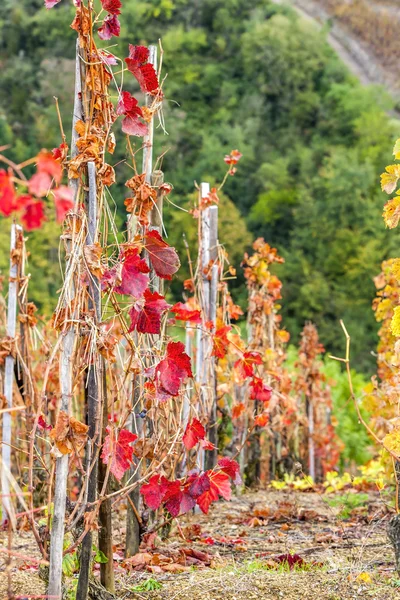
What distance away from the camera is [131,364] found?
2.21 metres

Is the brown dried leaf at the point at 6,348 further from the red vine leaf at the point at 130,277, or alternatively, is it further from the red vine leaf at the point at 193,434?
the red vine leaf at the point at 130,277

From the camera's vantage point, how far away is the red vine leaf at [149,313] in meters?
2.09

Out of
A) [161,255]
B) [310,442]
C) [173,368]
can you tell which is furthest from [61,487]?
[310,442]

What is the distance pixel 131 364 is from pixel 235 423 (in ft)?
10.6

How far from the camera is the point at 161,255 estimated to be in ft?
7.15

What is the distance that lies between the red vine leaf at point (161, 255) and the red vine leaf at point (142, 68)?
0.46 m

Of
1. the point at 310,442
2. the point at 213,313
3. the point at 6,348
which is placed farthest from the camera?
the point at 310,442

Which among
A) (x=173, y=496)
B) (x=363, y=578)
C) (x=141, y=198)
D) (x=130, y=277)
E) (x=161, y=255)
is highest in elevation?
(x=141, y=198)

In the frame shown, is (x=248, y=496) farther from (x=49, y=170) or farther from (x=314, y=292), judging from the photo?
(x=314, y=292)

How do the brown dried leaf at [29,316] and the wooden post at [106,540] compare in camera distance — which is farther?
the brown dried leaf at [29,316]

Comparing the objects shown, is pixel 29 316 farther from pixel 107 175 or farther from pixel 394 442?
pixel 394 442

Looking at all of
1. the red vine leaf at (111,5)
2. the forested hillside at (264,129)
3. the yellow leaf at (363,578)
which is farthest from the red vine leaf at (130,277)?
the forested hillside at (264,129)

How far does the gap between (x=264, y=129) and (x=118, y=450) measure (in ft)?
83.4

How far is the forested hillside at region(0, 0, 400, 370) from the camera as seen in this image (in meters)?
21.6
